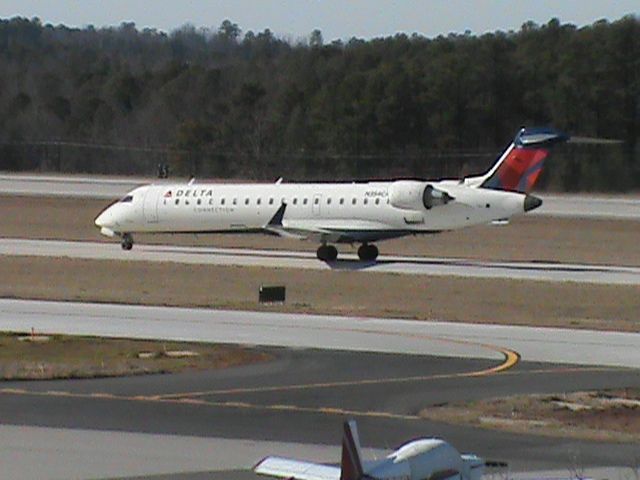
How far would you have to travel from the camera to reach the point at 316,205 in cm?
6300

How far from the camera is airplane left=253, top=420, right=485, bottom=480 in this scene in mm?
13414

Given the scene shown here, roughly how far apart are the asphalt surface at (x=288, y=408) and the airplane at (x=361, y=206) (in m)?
28.2

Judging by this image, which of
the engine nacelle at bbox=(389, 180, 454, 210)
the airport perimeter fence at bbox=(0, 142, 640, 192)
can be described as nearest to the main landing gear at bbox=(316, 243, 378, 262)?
the engine nacelle at bbox=(389, 180, 454, 210)

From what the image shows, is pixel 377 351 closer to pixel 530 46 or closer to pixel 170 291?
pixel 170 291

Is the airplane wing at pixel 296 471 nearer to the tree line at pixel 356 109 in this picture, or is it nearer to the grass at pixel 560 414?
the grass at pixel 560 414

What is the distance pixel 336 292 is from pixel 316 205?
13.1 m

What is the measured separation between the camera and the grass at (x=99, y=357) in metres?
29.4

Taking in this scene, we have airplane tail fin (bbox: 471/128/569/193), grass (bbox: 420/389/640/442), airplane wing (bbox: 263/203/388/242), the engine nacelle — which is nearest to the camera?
grass (bbox: 420/389/640/442)

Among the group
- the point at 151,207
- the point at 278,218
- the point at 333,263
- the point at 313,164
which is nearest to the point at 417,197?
the point at 333,263

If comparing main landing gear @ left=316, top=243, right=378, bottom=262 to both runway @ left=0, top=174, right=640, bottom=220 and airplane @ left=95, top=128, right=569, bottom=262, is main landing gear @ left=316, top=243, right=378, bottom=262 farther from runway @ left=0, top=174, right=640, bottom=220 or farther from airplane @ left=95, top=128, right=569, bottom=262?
runway @ left=0, top=174, right=640, bottom=220

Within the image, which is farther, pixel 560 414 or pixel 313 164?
pixel 313 164

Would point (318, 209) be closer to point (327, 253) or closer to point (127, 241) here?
point (327, 253)

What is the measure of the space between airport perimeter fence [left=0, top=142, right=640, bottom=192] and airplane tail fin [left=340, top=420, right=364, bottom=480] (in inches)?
3189

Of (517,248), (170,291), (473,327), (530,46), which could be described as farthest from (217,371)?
(530,46)
